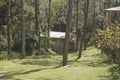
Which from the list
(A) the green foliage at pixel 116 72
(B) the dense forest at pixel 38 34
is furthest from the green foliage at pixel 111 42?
(A) the green foliage at pixel 116 72

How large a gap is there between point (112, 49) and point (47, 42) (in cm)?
2861

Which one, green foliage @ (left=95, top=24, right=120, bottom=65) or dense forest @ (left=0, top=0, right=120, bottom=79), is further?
dense forest @ (left=0, top=0, right=120, bottom=79)

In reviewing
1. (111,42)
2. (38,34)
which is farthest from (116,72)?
(38,34)

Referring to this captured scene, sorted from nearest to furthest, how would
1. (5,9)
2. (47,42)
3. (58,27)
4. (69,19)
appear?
(69,19) < (5,9) < (47,42) < (58,27)

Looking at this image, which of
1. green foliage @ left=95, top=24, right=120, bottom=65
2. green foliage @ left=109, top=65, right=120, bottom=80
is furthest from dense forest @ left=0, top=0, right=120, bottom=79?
green foliage @ left=109, top=65, right=120, bottom=80

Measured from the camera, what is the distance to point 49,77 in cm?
1805

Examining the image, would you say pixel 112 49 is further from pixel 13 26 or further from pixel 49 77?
pixel 13 26

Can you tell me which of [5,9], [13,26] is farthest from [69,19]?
[13,26]

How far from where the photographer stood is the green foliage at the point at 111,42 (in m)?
17.2

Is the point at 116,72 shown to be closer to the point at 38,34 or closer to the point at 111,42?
the point at 111,42

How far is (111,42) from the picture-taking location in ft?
56.9

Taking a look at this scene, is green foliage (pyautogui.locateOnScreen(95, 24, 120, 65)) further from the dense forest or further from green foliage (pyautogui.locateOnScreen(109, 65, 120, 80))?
green foliage (pyautogui.locateOnScreen(109, 65, 120, 80))

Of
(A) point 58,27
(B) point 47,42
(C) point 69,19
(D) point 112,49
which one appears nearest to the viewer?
(D) point 112,49

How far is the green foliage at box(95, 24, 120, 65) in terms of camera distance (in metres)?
17.2
